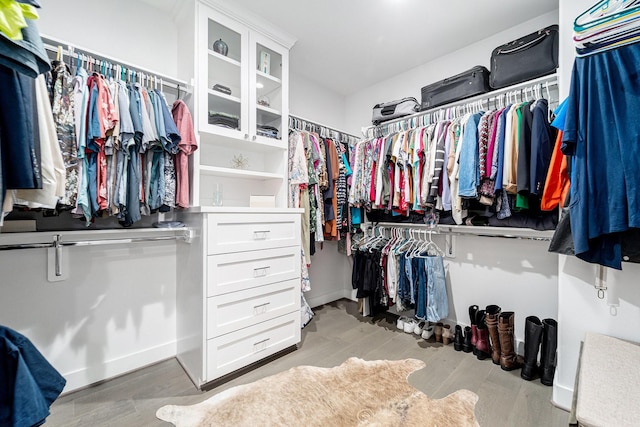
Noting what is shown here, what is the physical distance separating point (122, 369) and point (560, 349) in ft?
8.96

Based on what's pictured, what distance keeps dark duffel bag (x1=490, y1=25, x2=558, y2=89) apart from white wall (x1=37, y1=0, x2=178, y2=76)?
8.00 feet

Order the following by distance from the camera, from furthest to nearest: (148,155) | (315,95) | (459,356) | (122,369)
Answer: (315,95) → (459,356) → (122,369) → (148,155)

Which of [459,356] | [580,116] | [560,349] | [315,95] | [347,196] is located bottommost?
[459,356]

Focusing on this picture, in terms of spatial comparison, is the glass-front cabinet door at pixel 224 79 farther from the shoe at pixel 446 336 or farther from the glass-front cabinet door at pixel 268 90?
the shoe at pixel 446 336

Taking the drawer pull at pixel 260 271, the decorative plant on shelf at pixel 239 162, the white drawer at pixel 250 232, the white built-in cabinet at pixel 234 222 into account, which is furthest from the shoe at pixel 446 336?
the decorative plant on shelf at pixel 239 162

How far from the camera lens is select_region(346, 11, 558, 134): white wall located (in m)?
2.16

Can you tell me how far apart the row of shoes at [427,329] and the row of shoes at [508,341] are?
9 centimetres

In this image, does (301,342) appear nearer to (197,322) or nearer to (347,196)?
(197,322)

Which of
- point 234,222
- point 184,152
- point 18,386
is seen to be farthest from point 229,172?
point 18,386

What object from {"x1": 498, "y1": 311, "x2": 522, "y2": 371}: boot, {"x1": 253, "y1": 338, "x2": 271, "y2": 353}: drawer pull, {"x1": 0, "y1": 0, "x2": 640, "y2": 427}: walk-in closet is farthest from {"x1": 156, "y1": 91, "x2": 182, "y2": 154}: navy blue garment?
{"x1": 498, "y1": 311, "x2": 522, "y2": 371}: boot

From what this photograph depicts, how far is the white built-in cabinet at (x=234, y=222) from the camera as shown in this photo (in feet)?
5.49

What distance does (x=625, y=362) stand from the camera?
112 centimetres

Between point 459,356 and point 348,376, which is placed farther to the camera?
point 459,356

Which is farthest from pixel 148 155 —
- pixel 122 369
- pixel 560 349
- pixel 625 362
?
pixel 560 349
